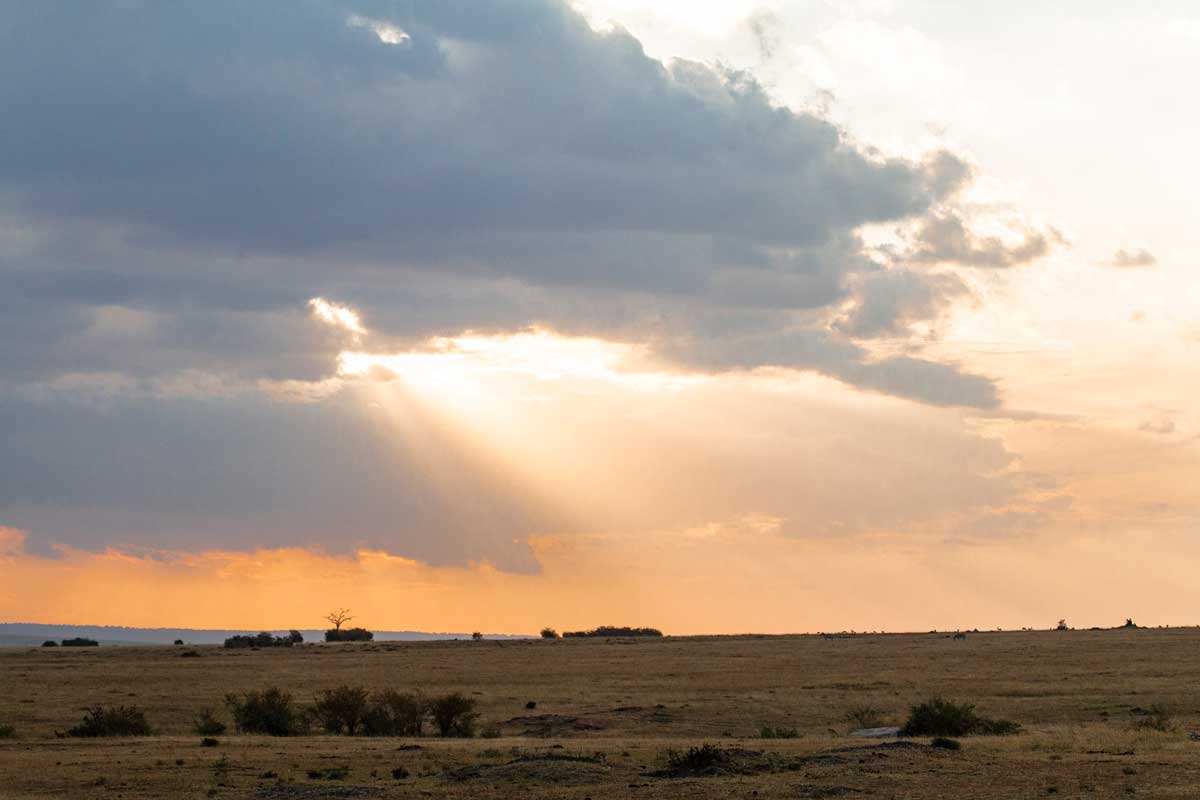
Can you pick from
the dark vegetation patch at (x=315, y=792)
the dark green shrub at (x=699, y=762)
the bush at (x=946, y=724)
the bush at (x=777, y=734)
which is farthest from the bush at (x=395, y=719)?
the dark vegetation patch at (x=315, y=792)

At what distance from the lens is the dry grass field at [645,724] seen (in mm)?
33125

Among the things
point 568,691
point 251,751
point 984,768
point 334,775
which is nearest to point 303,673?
point 568,691

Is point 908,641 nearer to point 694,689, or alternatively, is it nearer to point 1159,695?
point 694,689

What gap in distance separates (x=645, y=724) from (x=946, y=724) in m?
12.5

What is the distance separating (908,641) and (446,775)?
362 ft

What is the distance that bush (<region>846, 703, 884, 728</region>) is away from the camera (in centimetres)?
5628

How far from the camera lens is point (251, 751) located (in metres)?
42.8

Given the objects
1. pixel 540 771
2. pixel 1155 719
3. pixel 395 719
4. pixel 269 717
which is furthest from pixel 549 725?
pixel 1155 719

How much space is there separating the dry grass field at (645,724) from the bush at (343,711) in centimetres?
485

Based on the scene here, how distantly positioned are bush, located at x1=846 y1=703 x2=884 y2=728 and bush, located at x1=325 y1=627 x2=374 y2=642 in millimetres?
118748

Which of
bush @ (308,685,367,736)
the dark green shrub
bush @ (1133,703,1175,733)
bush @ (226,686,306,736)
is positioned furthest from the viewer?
bush @ (308,685,367,736)

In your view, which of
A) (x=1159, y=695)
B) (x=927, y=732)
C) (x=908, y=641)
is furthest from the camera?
(x=908, y=641)

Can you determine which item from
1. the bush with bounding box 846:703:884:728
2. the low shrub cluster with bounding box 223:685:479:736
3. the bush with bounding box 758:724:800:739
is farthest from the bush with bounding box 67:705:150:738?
the bush with bounding box 846:703:884:728

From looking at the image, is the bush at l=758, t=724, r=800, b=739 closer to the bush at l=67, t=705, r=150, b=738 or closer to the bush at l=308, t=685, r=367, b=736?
the bush at l=308, t=685, r=367, b=736
